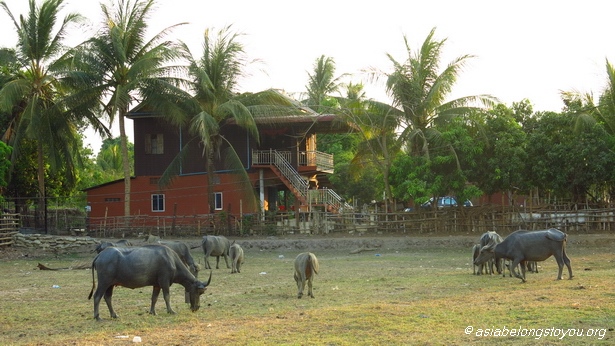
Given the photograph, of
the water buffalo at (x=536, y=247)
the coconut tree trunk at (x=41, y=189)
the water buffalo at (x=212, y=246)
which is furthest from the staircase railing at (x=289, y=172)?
the water buffalo at (x=536, y=247)

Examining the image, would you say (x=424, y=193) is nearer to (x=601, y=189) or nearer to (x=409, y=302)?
(x=601, y=189)

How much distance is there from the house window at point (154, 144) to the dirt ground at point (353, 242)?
439 inches

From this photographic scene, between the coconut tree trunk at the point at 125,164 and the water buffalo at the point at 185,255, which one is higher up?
the coconut tree trunk at the point at 125,164

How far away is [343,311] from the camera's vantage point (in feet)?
43.1

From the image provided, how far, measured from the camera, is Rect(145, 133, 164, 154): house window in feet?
150

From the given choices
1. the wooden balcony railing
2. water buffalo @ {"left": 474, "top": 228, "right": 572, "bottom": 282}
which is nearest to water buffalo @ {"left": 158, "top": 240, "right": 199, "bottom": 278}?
water buffalo @ {"left": 474, "top": 228, "right": 572, "bottom": 282}

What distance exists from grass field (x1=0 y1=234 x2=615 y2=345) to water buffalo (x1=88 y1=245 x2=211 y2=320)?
446 mm

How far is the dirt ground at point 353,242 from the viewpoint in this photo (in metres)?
31.2

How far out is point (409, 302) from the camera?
→ 563 inches

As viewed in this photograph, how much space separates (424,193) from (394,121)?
16.2 feet

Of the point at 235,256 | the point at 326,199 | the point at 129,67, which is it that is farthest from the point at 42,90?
the point at 235,256

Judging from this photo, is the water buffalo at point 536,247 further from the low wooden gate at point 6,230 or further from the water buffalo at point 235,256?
the low wooden gate at point 6,230

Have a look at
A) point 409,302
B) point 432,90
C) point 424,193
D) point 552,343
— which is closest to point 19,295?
point 409,302

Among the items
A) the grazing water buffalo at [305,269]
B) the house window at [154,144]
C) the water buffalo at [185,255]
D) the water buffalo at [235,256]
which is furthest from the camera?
the house window at [154,144]
